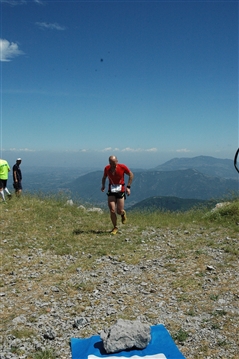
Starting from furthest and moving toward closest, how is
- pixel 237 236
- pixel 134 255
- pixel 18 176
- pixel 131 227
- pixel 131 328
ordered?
1. pixel 18 176
2. pixel 131 227
3. pixel 237 236
4. pixel 134 255
5. pixel 131 328

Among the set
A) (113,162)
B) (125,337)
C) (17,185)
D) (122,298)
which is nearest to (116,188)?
(113,162)

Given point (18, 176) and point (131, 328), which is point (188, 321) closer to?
point (131, 328)

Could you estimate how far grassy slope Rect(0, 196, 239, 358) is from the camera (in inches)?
270

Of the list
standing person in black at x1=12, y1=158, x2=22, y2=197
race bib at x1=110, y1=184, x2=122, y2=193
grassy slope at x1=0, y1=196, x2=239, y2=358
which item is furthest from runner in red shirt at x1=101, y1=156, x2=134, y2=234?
standing person in black at x1=12, y1=158, x2=22, y2=197

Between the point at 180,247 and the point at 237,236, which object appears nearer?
the point at 180,247

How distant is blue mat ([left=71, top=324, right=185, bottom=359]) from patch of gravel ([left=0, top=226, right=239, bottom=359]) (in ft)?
0.47

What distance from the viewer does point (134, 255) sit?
859 centimetres

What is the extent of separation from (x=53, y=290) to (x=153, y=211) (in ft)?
29.0

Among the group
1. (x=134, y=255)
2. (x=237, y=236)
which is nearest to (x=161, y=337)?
(x=134, y=255)

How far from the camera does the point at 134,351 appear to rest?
4.43 meters

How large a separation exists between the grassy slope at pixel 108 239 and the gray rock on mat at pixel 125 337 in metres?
0.76

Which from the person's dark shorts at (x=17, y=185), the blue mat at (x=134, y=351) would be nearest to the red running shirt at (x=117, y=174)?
the blue mat at (x=134, y=351)

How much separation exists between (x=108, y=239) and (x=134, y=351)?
5658 mm

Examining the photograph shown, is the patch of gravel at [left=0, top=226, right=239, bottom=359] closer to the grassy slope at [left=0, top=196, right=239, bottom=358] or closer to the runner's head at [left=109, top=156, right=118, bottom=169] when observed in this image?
the grassy slope at [left=0, top=196, right=239, bottom=358]
